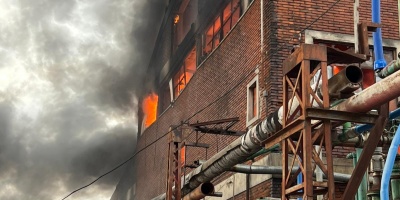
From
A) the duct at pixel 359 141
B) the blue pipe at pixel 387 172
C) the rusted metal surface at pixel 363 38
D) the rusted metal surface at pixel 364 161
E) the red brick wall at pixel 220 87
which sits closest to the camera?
the rusted metal surface at pixel 364 161

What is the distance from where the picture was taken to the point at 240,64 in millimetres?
17719

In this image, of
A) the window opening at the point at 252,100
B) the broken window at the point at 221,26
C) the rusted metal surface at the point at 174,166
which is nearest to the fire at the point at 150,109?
the broken window at the point at 221,26

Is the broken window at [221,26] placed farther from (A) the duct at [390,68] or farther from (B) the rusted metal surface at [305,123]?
(B) the rusted metal surface at [305,123]

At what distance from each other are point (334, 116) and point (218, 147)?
10.5m

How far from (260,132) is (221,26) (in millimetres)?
9632

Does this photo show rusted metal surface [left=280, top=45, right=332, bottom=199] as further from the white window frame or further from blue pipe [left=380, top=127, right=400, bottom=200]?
the white window frame

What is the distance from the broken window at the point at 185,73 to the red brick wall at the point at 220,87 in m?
0.75

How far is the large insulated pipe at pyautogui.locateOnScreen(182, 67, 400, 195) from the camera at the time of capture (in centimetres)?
792

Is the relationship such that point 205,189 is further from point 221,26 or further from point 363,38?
point 221,26

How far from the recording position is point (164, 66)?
2848 centimetres

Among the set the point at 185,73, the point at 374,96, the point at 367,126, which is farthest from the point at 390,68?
the point at 185,73

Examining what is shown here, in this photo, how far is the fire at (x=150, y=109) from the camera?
2974 centimetres

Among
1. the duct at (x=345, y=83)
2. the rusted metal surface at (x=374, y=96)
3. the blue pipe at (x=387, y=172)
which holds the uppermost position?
the duct at (x=345, y=83)

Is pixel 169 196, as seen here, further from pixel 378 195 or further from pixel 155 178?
pixel 155 178
